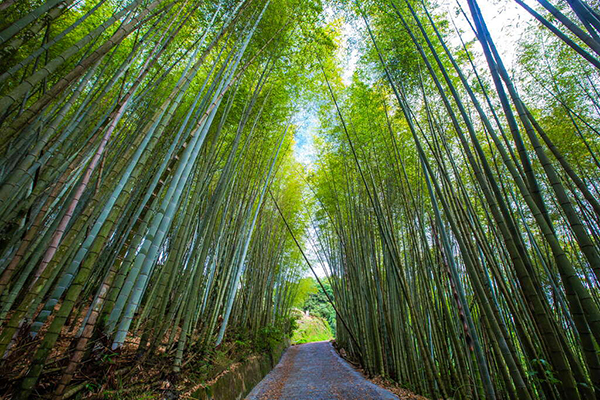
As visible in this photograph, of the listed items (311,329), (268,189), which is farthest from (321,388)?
(311,329)

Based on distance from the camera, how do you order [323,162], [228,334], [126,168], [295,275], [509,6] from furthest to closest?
1. [295,275]
2. [323,162]
3. [228,334]
4. [509,6]
5. [126,168]

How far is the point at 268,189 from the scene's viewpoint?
3.33 m

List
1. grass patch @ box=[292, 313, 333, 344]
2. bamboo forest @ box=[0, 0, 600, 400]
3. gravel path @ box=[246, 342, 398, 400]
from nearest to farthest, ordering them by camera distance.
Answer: bamboo forest @ box=[0, 0, 600, 400] → gravel path @ box=[246, 342, 398, 400] → grass patch @ box=[292, 313, 333, 344]

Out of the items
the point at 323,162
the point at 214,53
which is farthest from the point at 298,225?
the point at 214,53

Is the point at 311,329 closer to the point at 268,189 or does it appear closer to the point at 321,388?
the point at 321,388

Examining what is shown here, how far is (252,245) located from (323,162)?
212 cm

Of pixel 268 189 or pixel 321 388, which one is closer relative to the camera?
pixel 321 388

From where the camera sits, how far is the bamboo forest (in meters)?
0.92

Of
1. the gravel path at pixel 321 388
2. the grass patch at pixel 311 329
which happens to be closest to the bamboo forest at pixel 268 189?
the gravel path at pixel 321 388

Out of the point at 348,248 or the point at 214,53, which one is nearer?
the point at 214,53

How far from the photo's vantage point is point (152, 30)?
1.56 meters

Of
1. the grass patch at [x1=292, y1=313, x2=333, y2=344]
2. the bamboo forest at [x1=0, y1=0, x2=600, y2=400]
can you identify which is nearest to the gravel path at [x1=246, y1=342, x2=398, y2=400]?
the bamboo forest at [x1=0, y1=0, x2=600, y2=400]

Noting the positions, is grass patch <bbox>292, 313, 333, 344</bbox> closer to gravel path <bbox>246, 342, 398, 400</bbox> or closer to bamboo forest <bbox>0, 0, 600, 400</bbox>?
bamboo forest <bbox>0, 0, 600, 400</bbox>

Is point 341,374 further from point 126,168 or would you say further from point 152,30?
point 152,30
